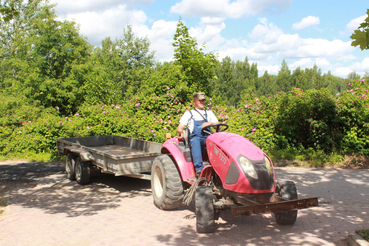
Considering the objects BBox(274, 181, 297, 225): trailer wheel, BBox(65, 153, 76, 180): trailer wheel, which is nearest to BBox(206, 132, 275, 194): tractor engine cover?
BBox(274, 181, 297, 225): trailer wheel

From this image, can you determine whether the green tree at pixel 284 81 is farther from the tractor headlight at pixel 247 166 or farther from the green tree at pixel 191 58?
the tractor headlight at pixel 247 166

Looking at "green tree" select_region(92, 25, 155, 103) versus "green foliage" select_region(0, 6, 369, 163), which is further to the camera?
"green tree" select_region(92, 25, 155, 103)

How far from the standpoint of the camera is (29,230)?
17.0 ft

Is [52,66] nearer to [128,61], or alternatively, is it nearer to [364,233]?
[128,61]

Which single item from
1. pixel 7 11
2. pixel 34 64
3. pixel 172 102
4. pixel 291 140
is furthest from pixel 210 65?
pixel 34 64

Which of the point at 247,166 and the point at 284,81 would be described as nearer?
the point at 247,166

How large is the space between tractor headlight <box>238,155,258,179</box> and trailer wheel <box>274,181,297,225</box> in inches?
29.7

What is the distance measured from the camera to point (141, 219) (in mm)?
5660

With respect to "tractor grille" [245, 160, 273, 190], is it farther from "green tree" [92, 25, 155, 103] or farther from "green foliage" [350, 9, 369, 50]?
"green tree" [92, 25, 155, 103]

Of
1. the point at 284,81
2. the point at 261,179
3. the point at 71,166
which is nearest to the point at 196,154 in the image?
the point at 261,179

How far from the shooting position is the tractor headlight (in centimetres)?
439

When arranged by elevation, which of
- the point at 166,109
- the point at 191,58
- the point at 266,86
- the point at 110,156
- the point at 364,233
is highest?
the point at 266,86

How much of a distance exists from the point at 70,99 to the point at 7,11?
14.2 meters

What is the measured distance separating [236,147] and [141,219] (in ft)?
7.41
